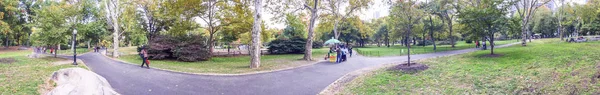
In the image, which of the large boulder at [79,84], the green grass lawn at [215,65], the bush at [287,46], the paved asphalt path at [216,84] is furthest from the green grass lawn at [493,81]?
the bush at [287,46]

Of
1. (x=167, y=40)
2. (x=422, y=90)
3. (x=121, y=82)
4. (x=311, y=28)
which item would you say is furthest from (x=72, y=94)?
(x=311, y=28)

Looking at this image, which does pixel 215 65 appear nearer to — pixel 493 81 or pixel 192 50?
pixel 192 50

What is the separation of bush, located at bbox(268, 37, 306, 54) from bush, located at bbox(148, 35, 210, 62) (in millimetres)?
10118

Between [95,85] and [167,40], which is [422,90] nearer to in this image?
[95,85]

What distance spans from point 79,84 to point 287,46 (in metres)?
21.6

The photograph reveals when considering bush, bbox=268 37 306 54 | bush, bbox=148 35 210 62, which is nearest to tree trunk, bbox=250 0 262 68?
bush, bbox=148 35 210 62

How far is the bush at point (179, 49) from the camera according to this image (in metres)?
17.0

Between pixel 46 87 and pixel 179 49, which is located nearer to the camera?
pixel 46 87

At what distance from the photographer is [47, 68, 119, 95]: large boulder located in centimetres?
597

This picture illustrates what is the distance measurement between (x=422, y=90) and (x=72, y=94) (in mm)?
8018

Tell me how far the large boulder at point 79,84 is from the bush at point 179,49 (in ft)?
33.0

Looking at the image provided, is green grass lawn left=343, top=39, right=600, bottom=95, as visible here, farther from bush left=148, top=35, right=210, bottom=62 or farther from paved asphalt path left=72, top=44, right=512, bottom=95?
bush left=148, top=35, right=210, bottom=62

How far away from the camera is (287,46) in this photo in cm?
2742

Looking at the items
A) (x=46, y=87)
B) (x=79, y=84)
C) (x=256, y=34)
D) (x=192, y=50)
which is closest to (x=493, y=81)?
(x=256, y=34)
